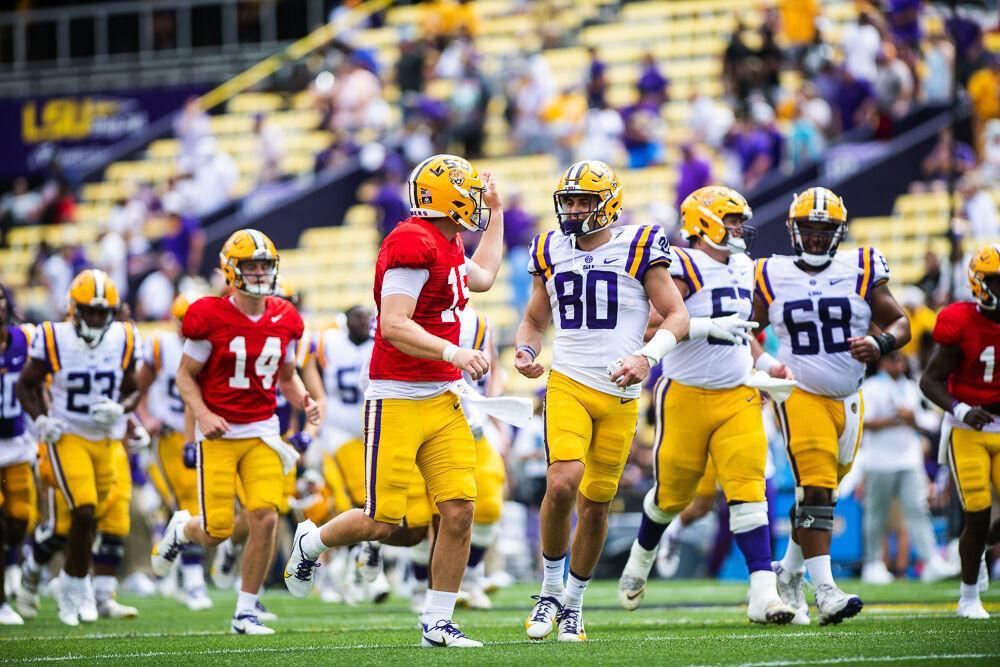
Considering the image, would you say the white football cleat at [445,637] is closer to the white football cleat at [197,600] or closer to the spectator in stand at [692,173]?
the white football cleat at [197,600]

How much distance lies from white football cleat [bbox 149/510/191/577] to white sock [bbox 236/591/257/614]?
35.2 inches

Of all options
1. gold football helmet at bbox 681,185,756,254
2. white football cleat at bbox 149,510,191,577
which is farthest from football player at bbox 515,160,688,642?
white football cleat at bbox 149,510,191,577

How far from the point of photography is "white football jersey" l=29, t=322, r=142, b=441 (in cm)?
970

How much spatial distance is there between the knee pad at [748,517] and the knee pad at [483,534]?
265 centimetres

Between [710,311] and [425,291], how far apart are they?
1.88m

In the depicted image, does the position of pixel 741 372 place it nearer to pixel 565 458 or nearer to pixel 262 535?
pixel 565 458

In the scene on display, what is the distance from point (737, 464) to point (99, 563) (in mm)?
4590

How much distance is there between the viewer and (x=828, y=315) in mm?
8211

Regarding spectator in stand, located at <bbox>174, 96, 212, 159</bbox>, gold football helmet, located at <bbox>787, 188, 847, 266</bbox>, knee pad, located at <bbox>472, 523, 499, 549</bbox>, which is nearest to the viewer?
gold football helmet, located at <bbox>787, 188, 847, 266</bbox>

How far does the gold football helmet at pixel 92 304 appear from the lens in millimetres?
9617

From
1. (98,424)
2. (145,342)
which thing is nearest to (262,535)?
(98,424)

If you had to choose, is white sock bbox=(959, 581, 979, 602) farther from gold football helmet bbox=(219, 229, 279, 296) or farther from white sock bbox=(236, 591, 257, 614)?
gold football helmet bbox=(219, 229, 279, 296)

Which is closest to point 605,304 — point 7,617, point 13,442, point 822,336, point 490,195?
point 490,195

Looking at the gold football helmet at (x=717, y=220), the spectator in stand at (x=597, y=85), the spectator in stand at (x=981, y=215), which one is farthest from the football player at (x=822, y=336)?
the spectator in stand at (x=597, y=85)
